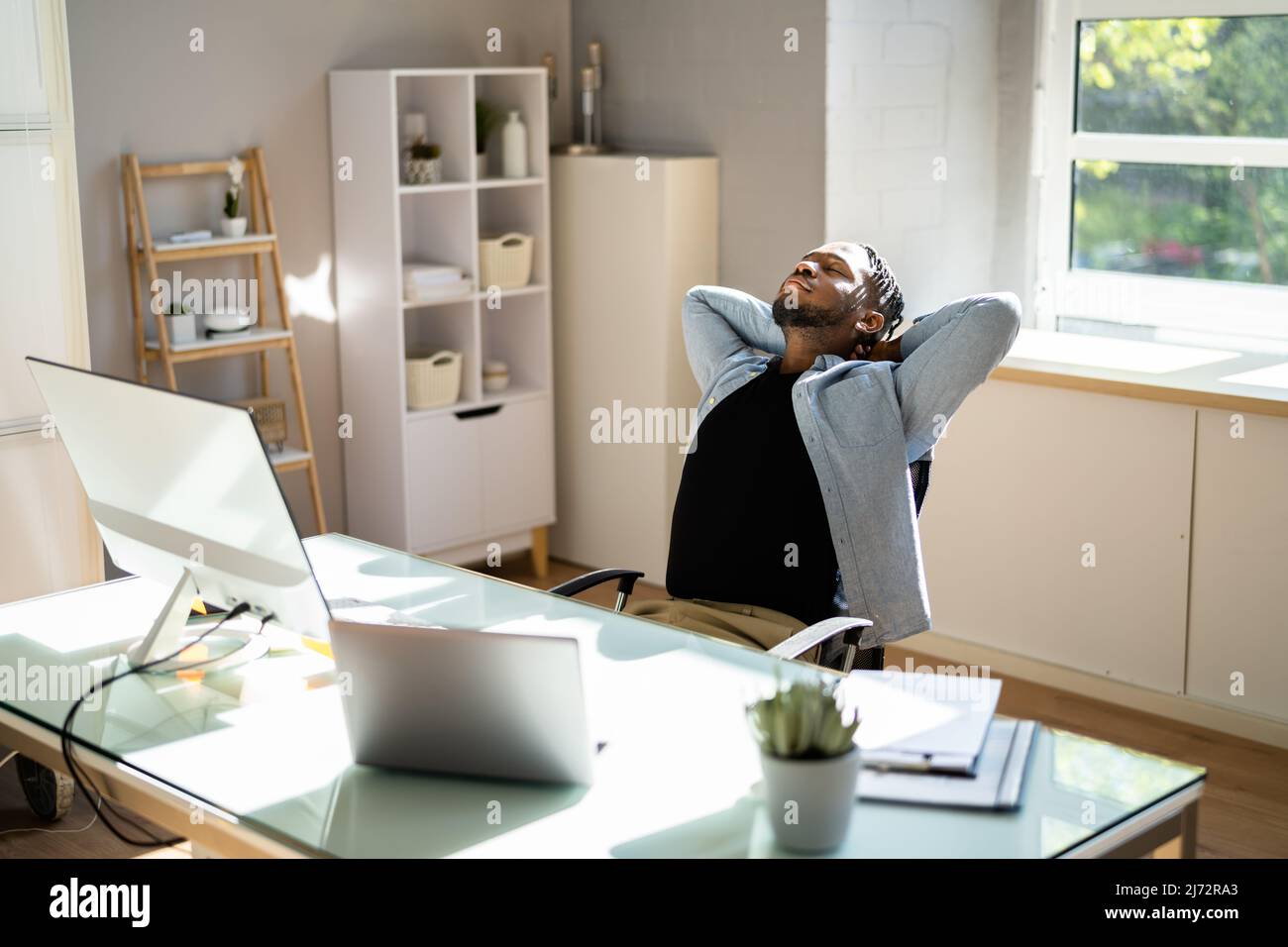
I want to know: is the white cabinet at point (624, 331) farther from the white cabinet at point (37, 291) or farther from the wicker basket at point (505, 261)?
the white cabinet at point (37, 291)

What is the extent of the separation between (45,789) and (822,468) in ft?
5.72

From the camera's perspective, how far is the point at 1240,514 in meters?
3.50

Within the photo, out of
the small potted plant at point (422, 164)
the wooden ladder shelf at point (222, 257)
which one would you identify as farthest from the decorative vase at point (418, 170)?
the wooden ladder shelf at point (222, 257)

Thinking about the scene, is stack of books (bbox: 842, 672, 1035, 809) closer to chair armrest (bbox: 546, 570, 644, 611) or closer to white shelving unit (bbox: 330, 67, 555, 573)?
chair armrest (bbox: 546, 570, 644, 611)

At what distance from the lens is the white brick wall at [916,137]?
419 cm

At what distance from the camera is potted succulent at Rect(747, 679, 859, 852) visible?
1524 mm

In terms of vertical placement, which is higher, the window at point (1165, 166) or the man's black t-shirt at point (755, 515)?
the window at point (1165, 166)

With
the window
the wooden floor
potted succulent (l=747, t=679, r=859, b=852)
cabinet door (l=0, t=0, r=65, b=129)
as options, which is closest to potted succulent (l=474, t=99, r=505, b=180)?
cabinet door (l=0, t=0, r=65, b=129)

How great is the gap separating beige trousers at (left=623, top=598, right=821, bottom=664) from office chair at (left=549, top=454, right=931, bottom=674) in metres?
0.05

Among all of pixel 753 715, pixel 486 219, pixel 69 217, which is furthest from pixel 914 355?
pixel 486 219

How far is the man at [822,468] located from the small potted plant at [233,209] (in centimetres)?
191

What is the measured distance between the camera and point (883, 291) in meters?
2.86

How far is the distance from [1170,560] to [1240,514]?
0.22m
